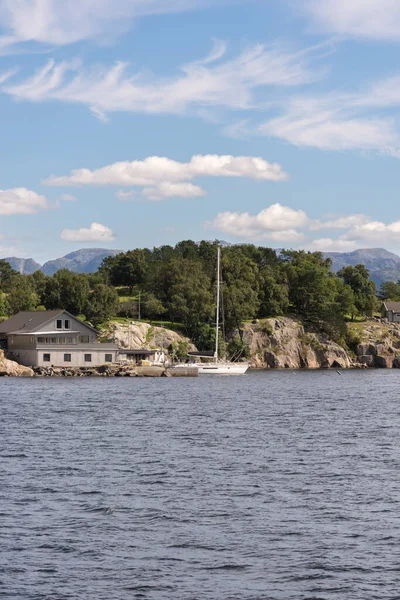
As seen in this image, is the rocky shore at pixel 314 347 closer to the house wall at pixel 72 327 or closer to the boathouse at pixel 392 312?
the boathouse at pixel 392 312

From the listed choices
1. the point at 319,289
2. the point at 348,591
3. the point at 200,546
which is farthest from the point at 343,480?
the point at 319,289

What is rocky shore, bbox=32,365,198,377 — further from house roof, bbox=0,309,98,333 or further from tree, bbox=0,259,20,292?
tree, bbox=0,259,20,292

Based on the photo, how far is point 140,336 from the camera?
138125 mm

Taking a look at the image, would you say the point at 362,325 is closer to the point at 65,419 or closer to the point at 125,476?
the point at 65,419

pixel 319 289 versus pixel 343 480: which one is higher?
pixel 319 289

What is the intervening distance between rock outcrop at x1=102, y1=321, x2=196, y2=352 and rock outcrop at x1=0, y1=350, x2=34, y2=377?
66.1 feet

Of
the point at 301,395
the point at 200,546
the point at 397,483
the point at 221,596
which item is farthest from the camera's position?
the point at 301,395

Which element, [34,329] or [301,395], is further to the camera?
[34,329]

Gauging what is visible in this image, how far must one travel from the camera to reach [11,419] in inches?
2434

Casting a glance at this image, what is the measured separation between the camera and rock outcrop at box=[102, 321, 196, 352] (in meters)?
135

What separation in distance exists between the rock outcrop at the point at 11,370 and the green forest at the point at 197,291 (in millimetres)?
27075

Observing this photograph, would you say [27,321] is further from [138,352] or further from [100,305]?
[100,305]

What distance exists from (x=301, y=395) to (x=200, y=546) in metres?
65.1

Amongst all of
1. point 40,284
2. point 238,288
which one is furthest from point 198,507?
point 40,284
